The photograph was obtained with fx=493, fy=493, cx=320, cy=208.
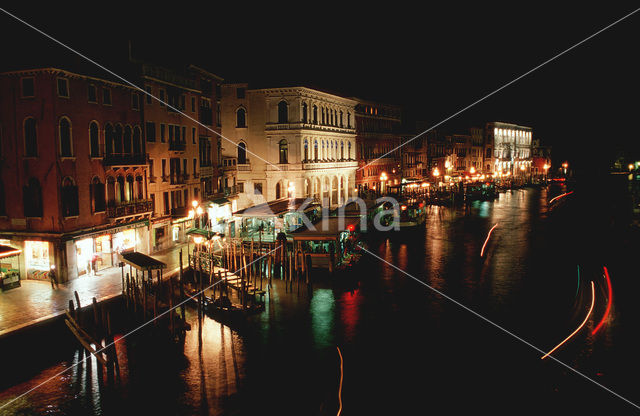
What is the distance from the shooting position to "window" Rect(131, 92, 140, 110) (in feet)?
82.4

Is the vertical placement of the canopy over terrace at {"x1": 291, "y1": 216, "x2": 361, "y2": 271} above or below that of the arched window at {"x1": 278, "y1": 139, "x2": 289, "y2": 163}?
below

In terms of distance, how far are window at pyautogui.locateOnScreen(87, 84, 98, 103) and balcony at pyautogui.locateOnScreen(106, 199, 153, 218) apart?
480 cm

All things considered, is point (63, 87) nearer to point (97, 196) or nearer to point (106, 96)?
point (106, 96)

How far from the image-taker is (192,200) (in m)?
30.9

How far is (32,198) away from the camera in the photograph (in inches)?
814

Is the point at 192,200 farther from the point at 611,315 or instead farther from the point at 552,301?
the point at 611,315

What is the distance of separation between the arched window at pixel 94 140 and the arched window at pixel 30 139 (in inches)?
89.7

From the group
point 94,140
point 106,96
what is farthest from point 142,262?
point 106,96

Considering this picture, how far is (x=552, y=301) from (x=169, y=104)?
22705 millimetres

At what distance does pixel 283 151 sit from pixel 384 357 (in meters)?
27.8

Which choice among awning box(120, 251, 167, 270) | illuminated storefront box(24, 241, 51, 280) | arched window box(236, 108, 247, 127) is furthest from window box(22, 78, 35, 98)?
arched window box(236, 108, 247, 127)

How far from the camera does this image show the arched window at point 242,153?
137 ft

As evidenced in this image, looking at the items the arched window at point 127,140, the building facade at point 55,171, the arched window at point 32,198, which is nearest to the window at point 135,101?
the arched window at point 127,140

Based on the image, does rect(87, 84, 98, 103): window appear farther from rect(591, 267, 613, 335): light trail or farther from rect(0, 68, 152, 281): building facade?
rect(591, 267, 613, 335): light trail
